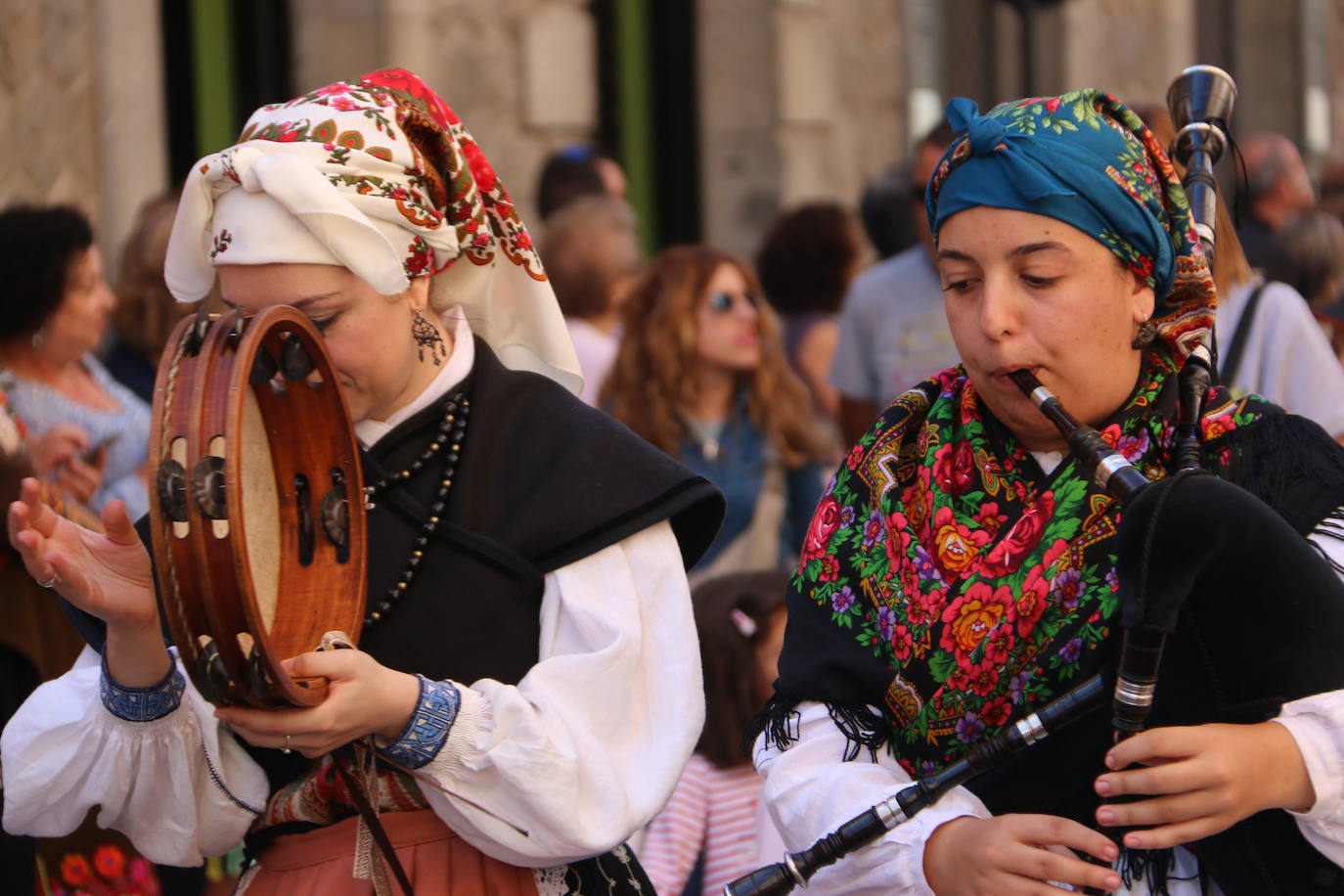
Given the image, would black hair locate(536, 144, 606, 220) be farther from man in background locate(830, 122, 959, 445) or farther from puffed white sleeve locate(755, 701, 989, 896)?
puffed white sleeve locate(755, 701, 989, 896)

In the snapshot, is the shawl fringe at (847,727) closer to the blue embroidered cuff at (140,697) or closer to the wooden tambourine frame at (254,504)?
the wooden tambourine frame at (254,504)

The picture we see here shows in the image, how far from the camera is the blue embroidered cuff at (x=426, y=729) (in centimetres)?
228

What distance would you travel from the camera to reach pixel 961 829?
2225 millimetres

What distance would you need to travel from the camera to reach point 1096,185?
2262 millimetres

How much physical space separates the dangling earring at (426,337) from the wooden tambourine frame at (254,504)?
0.25 m

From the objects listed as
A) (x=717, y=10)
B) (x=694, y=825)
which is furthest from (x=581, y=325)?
(x=717, y=10)

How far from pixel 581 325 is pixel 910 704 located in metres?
3.78

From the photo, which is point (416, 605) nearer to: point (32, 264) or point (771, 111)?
point (32, 264)

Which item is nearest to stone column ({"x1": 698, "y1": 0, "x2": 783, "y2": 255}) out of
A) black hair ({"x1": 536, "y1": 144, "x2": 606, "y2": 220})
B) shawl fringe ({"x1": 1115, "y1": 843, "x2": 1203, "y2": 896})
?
black hair ({"x1": 536, "y1": 144, "x2": 606, "y2": 220})

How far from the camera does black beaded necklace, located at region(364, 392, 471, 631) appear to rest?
247 cm

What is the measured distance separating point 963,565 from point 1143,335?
38 centimetres

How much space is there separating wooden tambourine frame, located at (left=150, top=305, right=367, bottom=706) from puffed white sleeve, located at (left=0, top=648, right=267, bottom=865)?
0.98ft

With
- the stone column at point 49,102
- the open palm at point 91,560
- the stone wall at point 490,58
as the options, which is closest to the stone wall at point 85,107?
the stone column at point 49,102

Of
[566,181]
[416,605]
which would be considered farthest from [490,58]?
[416,605]
